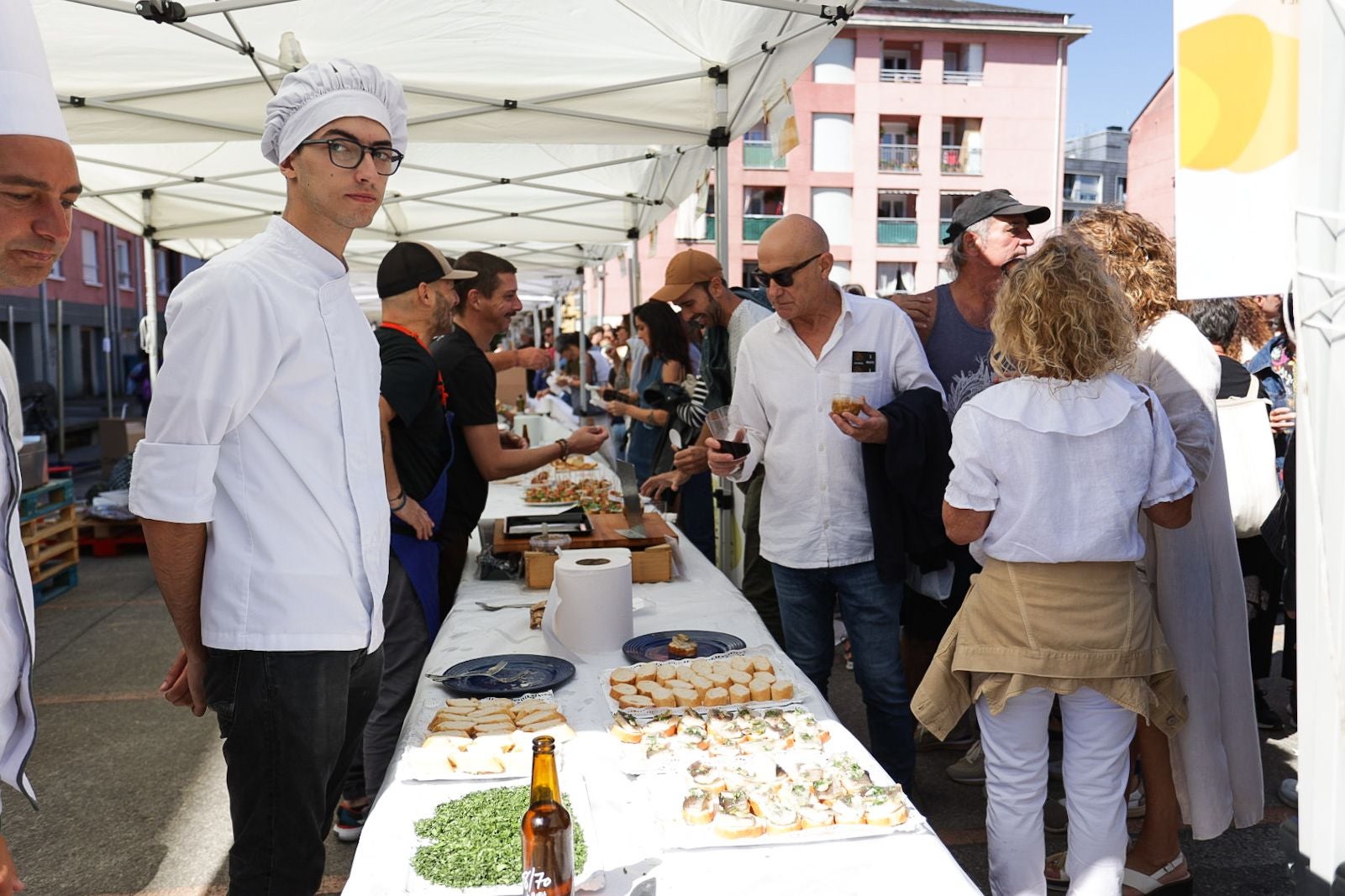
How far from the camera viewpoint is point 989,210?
3033mm

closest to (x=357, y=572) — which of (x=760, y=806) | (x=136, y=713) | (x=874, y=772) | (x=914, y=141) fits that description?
(x=760, y=806)

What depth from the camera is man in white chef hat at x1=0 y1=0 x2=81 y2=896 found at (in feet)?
3.42

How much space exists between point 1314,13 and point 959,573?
81.7 inches

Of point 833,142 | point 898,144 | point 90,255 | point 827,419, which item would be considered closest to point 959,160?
point 898,144

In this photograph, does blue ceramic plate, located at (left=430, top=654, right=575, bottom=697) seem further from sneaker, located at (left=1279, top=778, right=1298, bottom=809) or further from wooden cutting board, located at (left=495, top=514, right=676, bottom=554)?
sneaker, located at (left=1279, top=778, right=1298, bottom=809)

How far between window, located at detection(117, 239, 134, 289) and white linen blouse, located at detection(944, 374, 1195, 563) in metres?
31.9

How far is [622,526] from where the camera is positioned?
343cm

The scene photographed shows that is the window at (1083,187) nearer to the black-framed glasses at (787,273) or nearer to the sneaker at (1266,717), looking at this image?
the sneaker at (1266,717)

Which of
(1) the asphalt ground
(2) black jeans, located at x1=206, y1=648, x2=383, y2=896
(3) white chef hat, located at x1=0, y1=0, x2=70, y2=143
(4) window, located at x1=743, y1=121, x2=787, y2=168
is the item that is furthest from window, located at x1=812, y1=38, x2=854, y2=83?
(3) white chef hat, located at x1=0, y1=0, x2=70, y2=143

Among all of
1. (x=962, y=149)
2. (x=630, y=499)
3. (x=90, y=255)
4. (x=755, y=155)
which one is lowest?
(x=630, y=499)

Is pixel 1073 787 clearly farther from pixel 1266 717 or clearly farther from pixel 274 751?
pixel 1266 717

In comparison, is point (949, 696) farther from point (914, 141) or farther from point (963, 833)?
point (914, 141)

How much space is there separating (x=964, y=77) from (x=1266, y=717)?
2981 cm

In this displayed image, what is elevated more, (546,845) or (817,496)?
(817,496)
